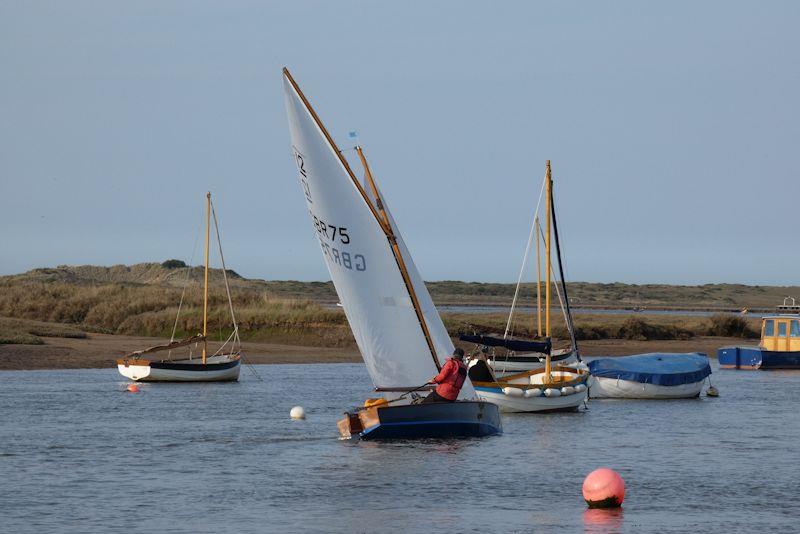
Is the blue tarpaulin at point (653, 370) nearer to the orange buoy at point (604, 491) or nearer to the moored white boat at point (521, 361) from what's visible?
the moored white boat at point (521, 361)

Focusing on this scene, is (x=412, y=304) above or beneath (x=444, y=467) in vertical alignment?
above

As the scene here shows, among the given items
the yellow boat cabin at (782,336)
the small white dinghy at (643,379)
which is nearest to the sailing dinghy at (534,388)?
the small white dinghy at (643,379)

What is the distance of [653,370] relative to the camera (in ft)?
178

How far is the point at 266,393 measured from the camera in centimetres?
5400

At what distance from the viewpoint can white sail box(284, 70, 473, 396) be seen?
3534 cm

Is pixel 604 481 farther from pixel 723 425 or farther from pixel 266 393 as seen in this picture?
pixel 266 393

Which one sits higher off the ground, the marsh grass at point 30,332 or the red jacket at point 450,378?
the marsh grass at point 30,332

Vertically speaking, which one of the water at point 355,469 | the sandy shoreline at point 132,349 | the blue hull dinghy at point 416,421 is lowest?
the water at point 355,469

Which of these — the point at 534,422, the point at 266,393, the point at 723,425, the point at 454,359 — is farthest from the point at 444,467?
the point at 266,393

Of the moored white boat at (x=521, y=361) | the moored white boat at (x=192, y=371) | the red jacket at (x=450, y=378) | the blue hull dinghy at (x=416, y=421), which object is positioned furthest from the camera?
the moored white boat at (x=521, y=361)

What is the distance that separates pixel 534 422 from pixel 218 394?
15470 mm

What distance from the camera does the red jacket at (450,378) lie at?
34906 mm

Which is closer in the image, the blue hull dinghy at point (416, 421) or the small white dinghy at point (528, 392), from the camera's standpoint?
the blue hull dinghy at point (416, 421)

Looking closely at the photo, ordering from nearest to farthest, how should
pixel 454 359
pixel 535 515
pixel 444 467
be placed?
pixel 535 515, pixel 444 467, pixel 454 359
